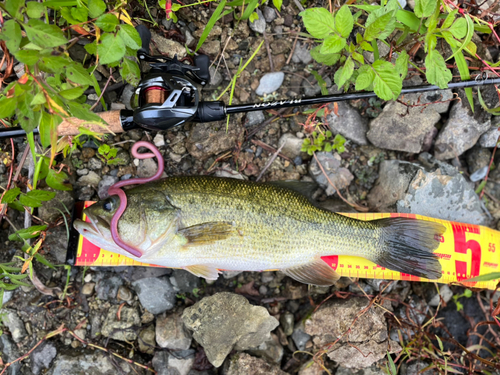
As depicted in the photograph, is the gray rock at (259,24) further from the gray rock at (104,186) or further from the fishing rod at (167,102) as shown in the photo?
the gray rock at (104,186)

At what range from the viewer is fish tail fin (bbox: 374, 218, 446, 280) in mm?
3316

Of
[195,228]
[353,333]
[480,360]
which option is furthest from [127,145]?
[480,360]

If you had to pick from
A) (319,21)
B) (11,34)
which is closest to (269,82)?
(319,21)

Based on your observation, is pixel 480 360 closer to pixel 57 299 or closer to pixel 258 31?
pixel 258 31

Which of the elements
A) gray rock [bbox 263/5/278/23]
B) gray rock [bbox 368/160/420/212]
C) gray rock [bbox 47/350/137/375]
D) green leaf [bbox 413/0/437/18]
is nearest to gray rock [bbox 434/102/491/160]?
gray rock [bbox 368/160/420/212]

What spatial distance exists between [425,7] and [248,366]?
3661 millimetres

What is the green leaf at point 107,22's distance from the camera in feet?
8.20

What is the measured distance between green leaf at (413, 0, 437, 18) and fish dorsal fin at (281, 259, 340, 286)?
2.36 meters

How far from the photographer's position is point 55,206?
133 inches

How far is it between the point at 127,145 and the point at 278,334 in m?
2.61

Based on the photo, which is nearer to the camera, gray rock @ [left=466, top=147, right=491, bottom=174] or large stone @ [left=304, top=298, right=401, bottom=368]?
large stone @ [left=304, top=298, right=401, bottom=368]

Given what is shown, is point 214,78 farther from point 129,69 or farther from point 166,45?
point 129,69

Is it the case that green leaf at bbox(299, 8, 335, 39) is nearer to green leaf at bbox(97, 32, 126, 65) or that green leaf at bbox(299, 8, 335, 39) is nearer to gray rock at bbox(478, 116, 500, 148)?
green leaf at bbox(97, 32, 126, 65)

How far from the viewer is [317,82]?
377cm
